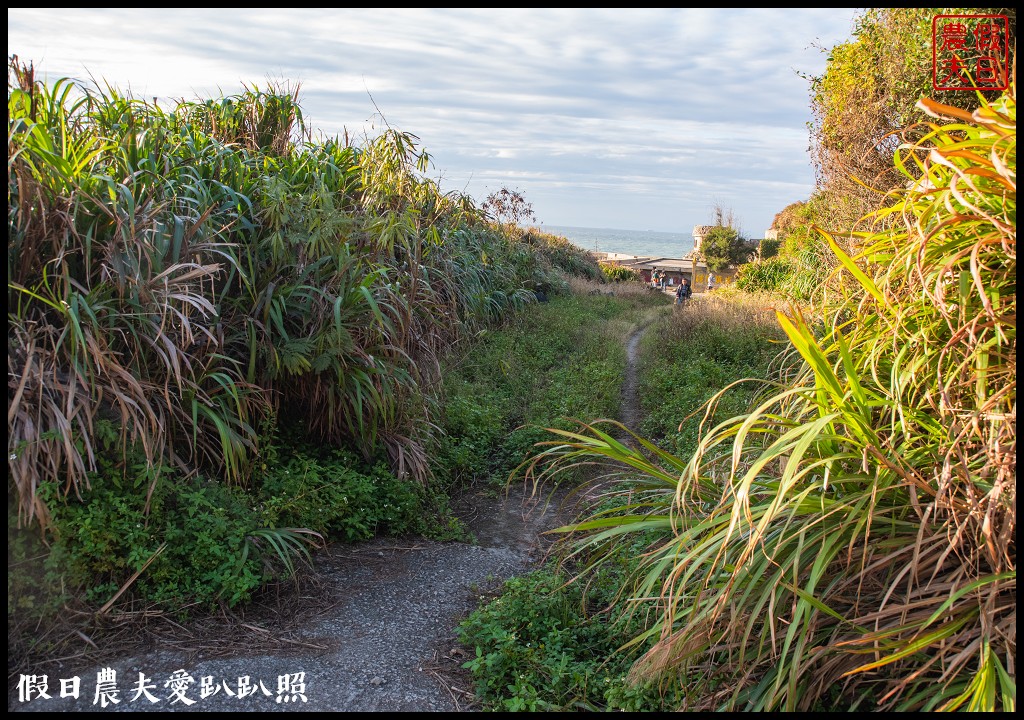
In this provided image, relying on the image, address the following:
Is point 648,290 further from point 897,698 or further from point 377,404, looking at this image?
point 897,698

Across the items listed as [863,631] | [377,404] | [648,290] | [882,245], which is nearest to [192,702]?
[377,404]

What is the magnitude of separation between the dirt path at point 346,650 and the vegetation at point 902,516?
41.3 inches

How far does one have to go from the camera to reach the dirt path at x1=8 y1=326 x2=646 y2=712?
276 cm

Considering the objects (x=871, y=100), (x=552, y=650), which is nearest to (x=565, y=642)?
(x=552, y=650)

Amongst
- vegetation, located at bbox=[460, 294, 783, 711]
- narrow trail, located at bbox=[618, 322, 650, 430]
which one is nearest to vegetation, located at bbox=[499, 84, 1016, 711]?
vegetation, located at bbox=[460, 294, 783, 711]

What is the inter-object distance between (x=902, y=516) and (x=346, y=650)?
2346 mm

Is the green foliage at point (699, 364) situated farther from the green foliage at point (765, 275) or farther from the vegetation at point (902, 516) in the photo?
the green foliage at point (765, 275)

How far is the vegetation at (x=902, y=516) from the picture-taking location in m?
2.27

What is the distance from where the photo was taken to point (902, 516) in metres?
2.61

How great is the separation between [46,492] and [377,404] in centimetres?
186

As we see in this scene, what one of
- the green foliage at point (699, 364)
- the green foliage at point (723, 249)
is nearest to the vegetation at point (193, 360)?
the green foliage at point (699, 364)

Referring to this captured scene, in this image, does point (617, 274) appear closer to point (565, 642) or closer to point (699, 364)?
point (699, 364)

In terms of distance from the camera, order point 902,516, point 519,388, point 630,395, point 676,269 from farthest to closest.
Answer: point 676,269
point 630,395
point 519,388
point 902,516

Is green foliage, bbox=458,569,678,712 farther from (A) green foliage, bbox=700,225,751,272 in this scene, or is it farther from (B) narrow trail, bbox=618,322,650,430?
(A) green foliage, bbox=700,225,751,272
